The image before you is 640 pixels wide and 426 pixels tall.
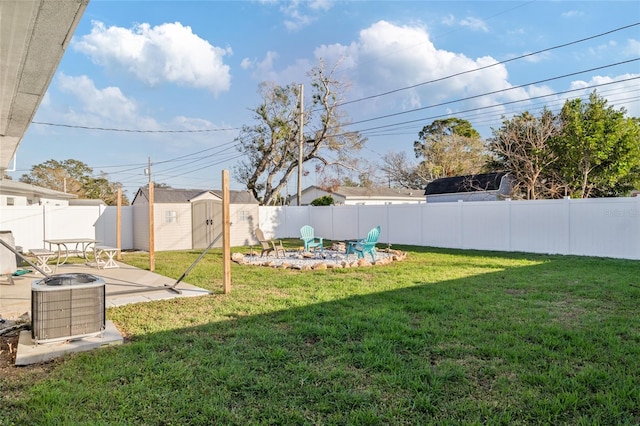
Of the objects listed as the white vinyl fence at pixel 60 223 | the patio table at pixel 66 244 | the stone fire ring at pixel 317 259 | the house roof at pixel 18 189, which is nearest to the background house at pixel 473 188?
the stone fire ring at pixel 317 259

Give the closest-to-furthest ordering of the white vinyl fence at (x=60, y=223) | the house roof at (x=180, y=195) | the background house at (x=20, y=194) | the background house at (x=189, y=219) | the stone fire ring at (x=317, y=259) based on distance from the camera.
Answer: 1. the stone fire ring at (x=317, y=259)
2. the white vinyl fence at (x=60, y=223)
3. the background house at (x=189, y=219)
4. the background house at (x=20, y=194)
5. the house roof at (x=180, y=195)

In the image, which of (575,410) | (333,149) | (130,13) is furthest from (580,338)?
(333,149)

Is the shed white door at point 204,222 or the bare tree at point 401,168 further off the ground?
the bare tree at point 401,168

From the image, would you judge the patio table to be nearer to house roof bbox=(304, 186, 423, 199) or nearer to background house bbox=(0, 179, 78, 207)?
background house bbox=(0, 179, 78, 207)

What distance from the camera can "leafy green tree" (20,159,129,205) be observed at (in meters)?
33.6

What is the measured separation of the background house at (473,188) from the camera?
19.9 m

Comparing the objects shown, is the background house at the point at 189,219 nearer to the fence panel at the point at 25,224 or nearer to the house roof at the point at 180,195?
the house roof at the point at 180,195

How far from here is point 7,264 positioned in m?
7.33

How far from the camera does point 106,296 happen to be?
5785 millimetres

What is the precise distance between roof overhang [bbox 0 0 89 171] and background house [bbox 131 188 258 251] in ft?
31.4

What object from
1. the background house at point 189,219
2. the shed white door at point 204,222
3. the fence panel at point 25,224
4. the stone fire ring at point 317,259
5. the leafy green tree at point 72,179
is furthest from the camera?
the leafy green tree at point 72,179

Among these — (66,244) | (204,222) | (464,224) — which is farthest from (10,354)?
(464,224)

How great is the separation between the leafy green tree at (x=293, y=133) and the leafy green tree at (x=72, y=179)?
18627mm

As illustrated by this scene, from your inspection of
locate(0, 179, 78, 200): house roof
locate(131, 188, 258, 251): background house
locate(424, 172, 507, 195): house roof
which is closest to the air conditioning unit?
locate(131, 188, 258, 251): background house
